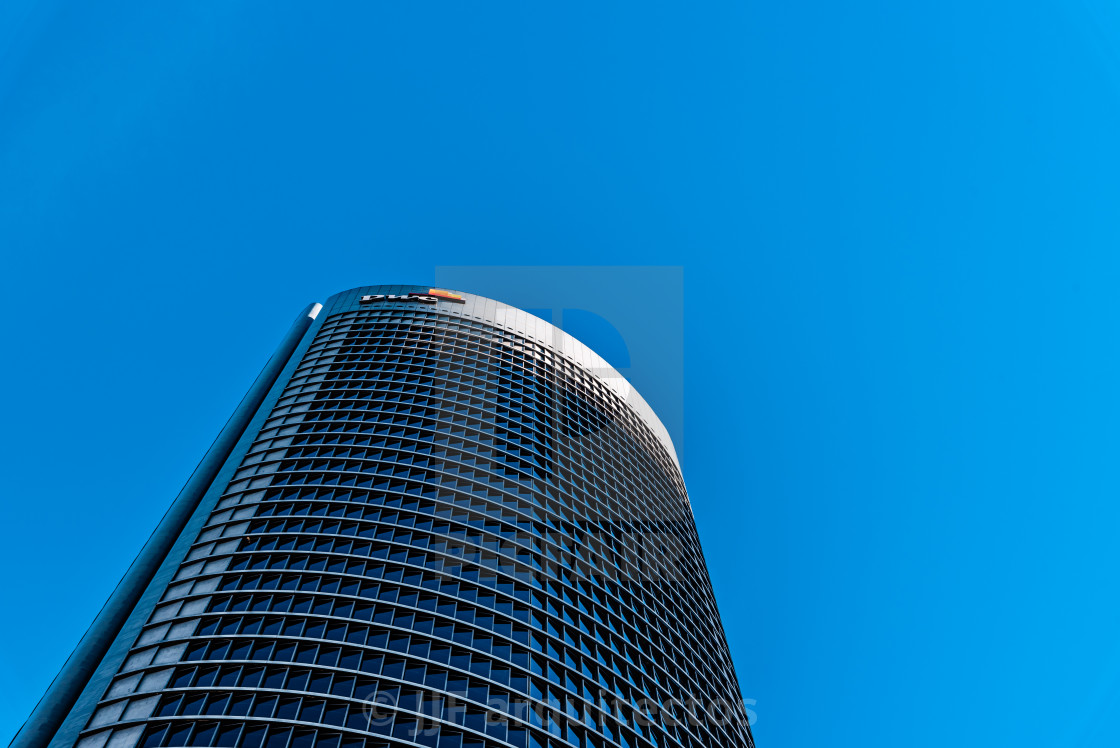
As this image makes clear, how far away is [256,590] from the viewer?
34.8 m

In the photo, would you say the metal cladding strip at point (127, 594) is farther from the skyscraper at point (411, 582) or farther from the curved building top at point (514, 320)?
the curved building top at point (514, 320)

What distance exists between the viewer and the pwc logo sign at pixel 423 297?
223 feet

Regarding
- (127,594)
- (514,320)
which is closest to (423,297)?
(514,320)

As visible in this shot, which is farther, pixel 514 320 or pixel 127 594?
pixel 514 320

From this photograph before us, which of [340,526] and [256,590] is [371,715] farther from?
[340,526]

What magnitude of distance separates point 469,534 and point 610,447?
22.5 metres

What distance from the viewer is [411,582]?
1438 inches

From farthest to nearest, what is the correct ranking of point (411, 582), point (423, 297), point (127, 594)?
1. point (423, 297)
2. point (127, 594)
3. point (411, 582)

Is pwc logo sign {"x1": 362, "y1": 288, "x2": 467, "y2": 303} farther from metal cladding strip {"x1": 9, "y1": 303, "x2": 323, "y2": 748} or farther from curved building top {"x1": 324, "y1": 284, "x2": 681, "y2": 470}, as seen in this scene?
metal cladding strip {"x1": 9, "y1": 303, "x2": 323, "y2": 748}

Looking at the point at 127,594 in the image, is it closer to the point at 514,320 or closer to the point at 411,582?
the point at 411,582

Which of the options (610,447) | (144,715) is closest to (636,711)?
(144,715)

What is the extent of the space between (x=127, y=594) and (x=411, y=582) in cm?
1570

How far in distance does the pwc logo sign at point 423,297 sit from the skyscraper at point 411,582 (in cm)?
309

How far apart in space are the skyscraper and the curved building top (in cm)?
278
